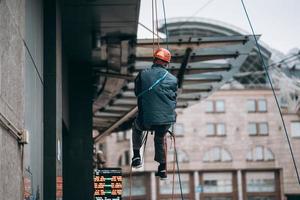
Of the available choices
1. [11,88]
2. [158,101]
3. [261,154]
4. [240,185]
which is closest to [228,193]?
[240,185]

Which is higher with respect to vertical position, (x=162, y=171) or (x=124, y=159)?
(x=124, y=159)

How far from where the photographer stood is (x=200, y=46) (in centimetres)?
2083

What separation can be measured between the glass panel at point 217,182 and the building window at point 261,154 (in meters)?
3.18

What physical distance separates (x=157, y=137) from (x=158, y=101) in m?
0.65

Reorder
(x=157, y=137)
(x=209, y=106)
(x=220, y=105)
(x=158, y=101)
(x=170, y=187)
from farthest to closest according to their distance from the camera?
(x=220, y=105)
(x=209, y=106)
(x=170, y=187)
(x=157, y=137)
(x=158, y=101)

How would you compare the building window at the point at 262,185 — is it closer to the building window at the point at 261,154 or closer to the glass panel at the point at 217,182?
the building window at the point at 261,154

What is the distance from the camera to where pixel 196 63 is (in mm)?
23516

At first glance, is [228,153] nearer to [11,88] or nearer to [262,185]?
[262,185]

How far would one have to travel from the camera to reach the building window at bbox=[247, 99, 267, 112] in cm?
8794

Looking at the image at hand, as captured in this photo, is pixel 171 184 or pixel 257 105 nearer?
pixel 171 184

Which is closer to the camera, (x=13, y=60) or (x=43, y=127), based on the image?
(x=13, y=60)

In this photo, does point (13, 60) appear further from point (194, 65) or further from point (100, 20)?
point (194, 65)

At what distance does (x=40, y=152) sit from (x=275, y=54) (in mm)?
74374

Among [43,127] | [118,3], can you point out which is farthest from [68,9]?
[43,127]
